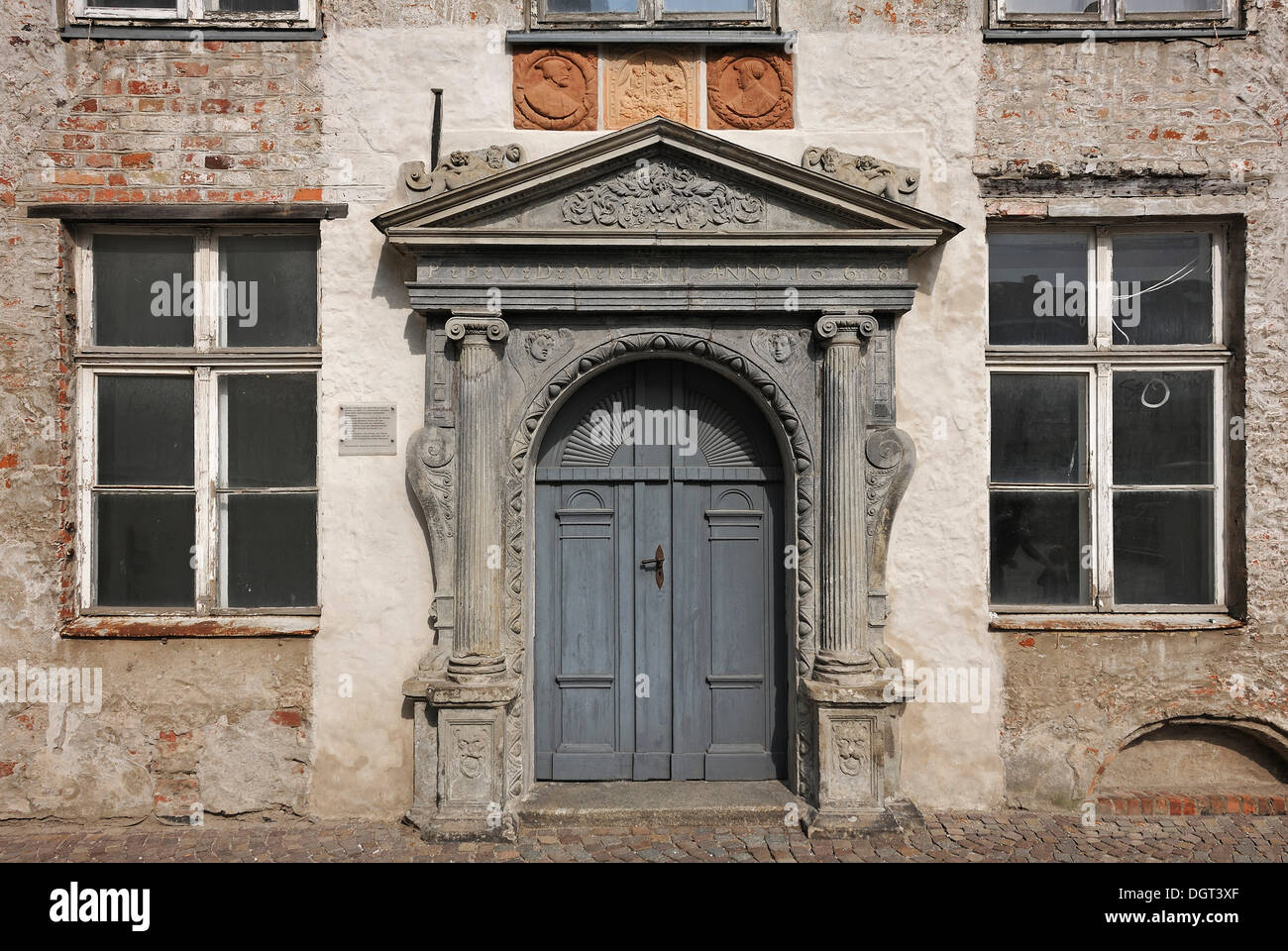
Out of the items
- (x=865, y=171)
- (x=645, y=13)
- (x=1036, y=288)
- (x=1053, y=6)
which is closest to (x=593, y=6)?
(x=645, y=13)

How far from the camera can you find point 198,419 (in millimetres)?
5027

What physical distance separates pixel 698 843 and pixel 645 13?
4.32 m

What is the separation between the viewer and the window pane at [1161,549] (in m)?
5.09

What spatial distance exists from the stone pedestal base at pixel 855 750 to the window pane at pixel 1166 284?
2497 millimetres

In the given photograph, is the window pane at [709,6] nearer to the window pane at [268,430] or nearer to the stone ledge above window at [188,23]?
the stone ledge above window at [188,23]

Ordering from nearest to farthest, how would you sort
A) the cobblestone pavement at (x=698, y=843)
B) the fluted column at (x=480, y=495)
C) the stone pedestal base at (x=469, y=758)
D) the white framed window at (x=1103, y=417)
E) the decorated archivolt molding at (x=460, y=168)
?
the cobblestone pavement at (x=698, y=843)
the stone pedestal base at (x=469, y=758)
the fluted column at (x=480, y=495)
the decorated archivolt molding at (x=460, y=168)
the white framed window at (x=1103, y=417)

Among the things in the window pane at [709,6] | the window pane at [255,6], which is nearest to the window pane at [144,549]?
the window pane at [255,6]

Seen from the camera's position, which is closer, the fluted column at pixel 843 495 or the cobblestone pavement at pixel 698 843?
the cobblestone pavement at pixel 698 843

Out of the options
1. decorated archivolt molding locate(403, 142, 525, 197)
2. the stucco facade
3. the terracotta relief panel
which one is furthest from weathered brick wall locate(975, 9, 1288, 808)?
decorated archivolt molding locate(403, 142, 525, 197)

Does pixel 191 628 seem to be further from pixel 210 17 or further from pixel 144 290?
pixel 210 17

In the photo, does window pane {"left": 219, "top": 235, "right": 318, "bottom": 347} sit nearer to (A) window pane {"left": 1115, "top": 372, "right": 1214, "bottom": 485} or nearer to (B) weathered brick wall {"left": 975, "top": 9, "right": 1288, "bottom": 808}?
(B) weathered brick wall {"left": 975, "top": 9, "right": 1288, "bottom": 808}

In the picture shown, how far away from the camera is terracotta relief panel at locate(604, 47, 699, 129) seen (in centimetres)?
496

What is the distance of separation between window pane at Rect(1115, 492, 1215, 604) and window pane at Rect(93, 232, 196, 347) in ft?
17.2

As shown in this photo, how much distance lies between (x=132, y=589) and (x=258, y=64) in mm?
2908
